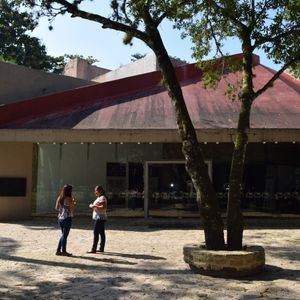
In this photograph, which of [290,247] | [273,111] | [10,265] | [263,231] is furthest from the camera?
[273,111]

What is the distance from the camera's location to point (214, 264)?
812 centimetres

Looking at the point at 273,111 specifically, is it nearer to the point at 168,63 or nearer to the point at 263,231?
the point at 263,231

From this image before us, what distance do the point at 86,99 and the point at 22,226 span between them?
6.14 metres

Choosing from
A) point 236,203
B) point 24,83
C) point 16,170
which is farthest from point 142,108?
point 236,203

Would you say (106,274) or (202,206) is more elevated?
(202,206)

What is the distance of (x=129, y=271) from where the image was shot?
335 inches

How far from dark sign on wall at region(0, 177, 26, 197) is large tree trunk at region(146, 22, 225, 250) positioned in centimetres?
987

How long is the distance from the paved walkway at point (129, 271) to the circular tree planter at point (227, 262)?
159mm

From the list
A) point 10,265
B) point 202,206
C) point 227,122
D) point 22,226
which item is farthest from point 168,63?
point 22,226

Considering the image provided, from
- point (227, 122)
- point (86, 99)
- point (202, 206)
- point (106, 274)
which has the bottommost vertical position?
point (106, 274)

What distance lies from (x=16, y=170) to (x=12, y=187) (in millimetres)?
689

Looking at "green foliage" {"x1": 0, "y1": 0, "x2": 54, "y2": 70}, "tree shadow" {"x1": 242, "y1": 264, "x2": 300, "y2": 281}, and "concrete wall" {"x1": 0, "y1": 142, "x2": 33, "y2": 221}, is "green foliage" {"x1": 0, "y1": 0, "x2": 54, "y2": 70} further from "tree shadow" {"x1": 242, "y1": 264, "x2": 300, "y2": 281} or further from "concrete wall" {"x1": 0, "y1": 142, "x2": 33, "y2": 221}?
"tree shadow" {"x1": 242, "y1": 264, "x2": 300, "y2": 281}

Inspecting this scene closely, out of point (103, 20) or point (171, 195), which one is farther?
point (171, 195)

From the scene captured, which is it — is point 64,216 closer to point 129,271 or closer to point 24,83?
point 129,271
